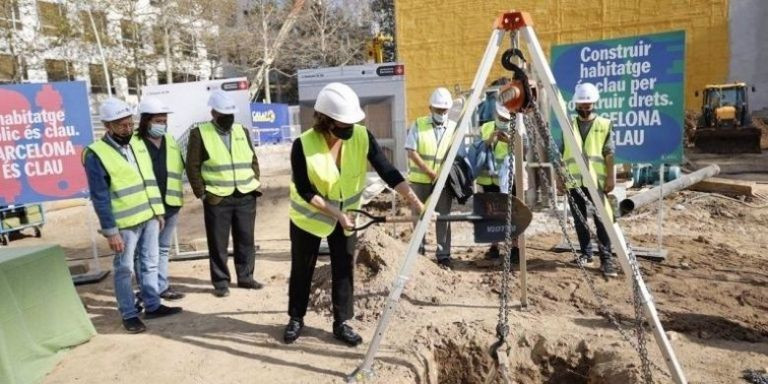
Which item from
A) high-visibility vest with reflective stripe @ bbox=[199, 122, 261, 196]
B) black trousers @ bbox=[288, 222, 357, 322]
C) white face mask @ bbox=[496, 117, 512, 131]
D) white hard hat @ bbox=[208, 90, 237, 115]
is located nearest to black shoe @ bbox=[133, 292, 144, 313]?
high-visibility vest with reflective stripe @ bbox=[199, 122, 261, 196]

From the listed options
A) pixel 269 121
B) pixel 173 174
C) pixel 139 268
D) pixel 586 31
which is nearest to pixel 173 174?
pixel 173 174

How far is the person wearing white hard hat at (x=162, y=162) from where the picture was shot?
4984 millimetres

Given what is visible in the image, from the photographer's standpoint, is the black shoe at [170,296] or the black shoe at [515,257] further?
the black shoe at [515,257]

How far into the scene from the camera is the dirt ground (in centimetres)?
362

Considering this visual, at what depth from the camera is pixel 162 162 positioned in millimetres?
5023

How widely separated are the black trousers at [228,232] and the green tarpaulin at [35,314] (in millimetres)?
1241

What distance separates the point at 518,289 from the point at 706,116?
17.4m

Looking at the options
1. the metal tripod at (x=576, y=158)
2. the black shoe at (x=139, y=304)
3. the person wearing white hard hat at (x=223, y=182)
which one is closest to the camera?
the metal tripod at (x=576, y=158)

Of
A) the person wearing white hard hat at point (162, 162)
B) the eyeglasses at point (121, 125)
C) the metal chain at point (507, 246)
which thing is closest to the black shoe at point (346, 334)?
the metal chain at point (507, 246)

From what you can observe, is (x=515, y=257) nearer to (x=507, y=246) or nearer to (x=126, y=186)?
(x=507, y=246)

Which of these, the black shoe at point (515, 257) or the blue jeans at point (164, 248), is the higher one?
the blue jeans at point (164, 248)

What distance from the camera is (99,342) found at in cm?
428

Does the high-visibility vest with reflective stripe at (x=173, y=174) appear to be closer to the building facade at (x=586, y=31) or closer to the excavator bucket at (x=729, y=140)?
the excavator bucket at (x=729, y=140)

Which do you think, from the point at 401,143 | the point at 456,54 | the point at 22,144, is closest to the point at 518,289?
the point at 401,143
